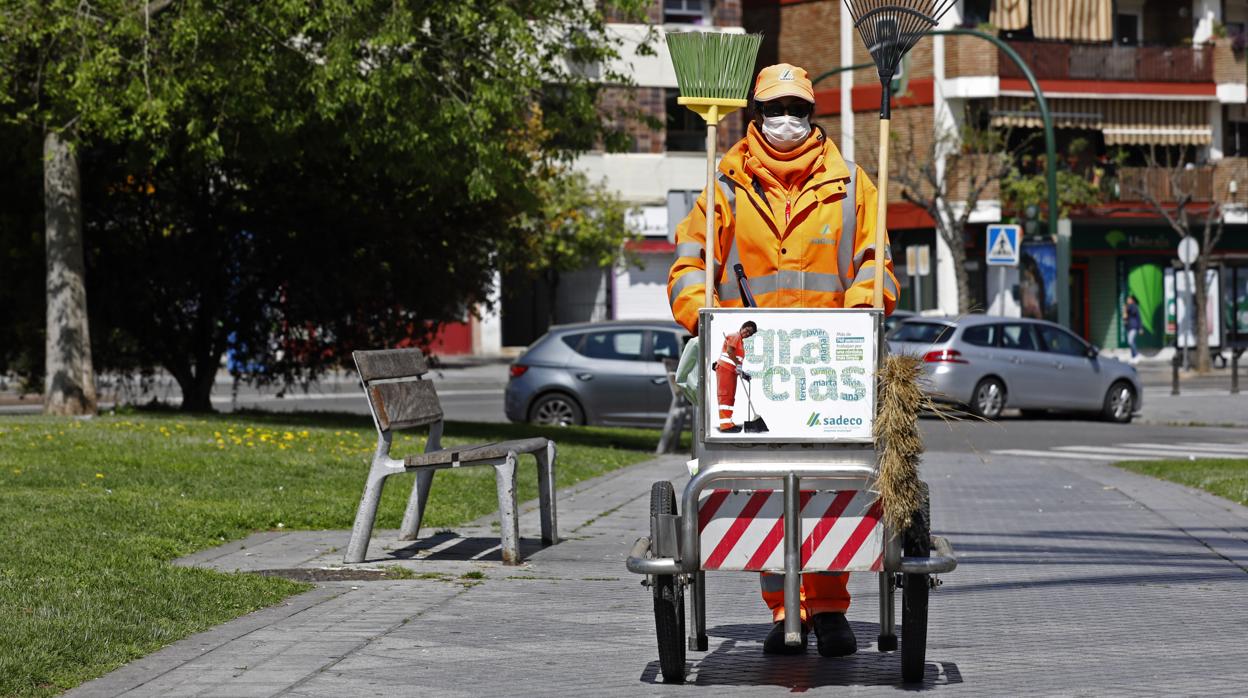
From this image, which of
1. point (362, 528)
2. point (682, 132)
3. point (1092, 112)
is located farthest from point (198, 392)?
point (1092, 112)

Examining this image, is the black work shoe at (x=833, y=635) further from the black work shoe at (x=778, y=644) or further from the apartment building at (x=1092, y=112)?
the apartment building at (x=1092, y=112)

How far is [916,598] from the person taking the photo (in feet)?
19.2

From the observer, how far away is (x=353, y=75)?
56.7 ft

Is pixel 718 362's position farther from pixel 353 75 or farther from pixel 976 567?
pixel 353 75

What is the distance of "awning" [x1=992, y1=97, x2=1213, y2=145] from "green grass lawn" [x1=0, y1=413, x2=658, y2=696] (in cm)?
3264

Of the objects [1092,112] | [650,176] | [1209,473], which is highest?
[1092,112]

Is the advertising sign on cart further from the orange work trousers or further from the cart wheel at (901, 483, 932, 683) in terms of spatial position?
the orange work trousers

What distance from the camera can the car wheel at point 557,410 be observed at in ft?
72.9

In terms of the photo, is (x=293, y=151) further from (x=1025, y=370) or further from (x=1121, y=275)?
(x=1121, y=275)

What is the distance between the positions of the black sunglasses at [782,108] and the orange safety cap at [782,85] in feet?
0.08

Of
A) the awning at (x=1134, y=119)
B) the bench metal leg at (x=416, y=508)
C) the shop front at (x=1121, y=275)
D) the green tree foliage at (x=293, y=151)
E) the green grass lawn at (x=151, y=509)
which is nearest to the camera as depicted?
the green grass lawn at (x=151, y=509)

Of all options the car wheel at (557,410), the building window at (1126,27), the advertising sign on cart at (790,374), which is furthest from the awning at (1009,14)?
the advertising sign on cart at (790,374)

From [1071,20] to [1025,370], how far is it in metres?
26.6

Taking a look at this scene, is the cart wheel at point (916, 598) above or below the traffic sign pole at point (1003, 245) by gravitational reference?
below
